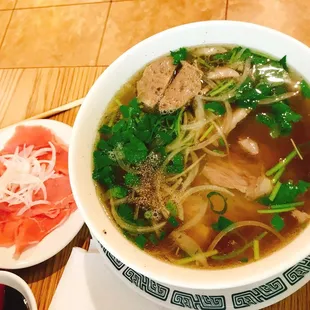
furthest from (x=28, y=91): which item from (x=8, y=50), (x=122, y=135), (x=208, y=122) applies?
(x=208, y=122)

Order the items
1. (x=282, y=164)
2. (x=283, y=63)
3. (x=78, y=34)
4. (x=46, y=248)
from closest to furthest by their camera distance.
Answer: (x=282, y=164)
(x=283, y=63)
(x=46, y=248)
(x=78, y=34)

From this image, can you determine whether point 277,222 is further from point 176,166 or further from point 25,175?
point 25,175

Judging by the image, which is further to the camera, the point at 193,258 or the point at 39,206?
the point at 39,206

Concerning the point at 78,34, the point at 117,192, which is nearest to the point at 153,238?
the point at 117,192

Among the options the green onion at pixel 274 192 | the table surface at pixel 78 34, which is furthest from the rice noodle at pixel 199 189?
the table surface at pixel 78 34

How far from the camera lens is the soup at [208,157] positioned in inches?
38.3

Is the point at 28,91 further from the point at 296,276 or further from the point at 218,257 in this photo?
the point at 296,276

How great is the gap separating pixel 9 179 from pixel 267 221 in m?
0.88

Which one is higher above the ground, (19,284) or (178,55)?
(178,55)

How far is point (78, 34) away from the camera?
1901 millimetres

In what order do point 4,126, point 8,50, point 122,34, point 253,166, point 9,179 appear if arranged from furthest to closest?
point 8,50 < point 122,34 < point 4,126 < point 9,179 < point 253,166

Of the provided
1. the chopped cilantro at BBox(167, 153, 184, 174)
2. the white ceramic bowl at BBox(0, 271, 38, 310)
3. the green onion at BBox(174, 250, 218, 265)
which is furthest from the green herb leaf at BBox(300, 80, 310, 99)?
the white ceramic bowl at BBox(0, 271, 38, 310)

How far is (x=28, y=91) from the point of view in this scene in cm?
174

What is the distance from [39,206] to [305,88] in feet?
2.77
